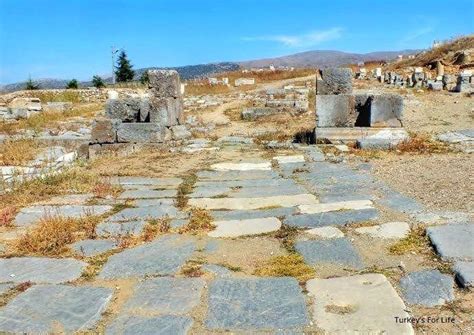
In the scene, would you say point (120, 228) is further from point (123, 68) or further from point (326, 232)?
point (123, 68)

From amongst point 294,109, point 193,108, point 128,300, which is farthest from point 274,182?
point 193,108

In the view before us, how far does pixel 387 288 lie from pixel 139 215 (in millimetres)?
2651

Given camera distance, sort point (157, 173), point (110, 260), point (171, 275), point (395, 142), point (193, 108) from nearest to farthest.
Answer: point (171, 275)
point (110, 260)
point (157, 173)
point (395, 142)
point (193, 108)

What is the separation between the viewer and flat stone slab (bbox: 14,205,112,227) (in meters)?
4.68

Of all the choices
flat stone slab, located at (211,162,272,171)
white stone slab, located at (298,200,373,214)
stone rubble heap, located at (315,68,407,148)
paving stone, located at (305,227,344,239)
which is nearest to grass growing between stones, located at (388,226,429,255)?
paving stone, located at (305,227,344,239)

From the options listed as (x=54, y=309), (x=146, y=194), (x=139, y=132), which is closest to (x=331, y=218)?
(x=146, y=194)

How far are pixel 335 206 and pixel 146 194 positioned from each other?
7.40 feet

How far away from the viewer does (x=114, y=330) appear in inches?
102

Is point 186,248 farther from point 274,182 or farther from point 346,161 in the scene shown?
point 346,161

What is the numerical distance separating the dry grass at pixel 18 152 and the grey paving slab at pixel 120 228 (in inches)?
193

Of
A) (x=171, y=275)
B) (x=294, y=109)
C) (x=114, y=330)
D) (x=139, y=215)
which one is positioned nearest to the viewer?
(x=114, y=330)

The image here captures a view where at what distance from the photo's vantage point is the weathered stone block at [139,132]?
9680 millimetres

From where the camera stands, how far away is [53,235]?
4.02 m

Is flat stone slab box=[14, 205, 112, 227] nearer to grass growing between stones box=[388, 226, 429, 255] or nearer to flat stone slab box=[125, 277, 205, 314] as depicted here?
flat stone slab box=[125, 277, 205, 314]
